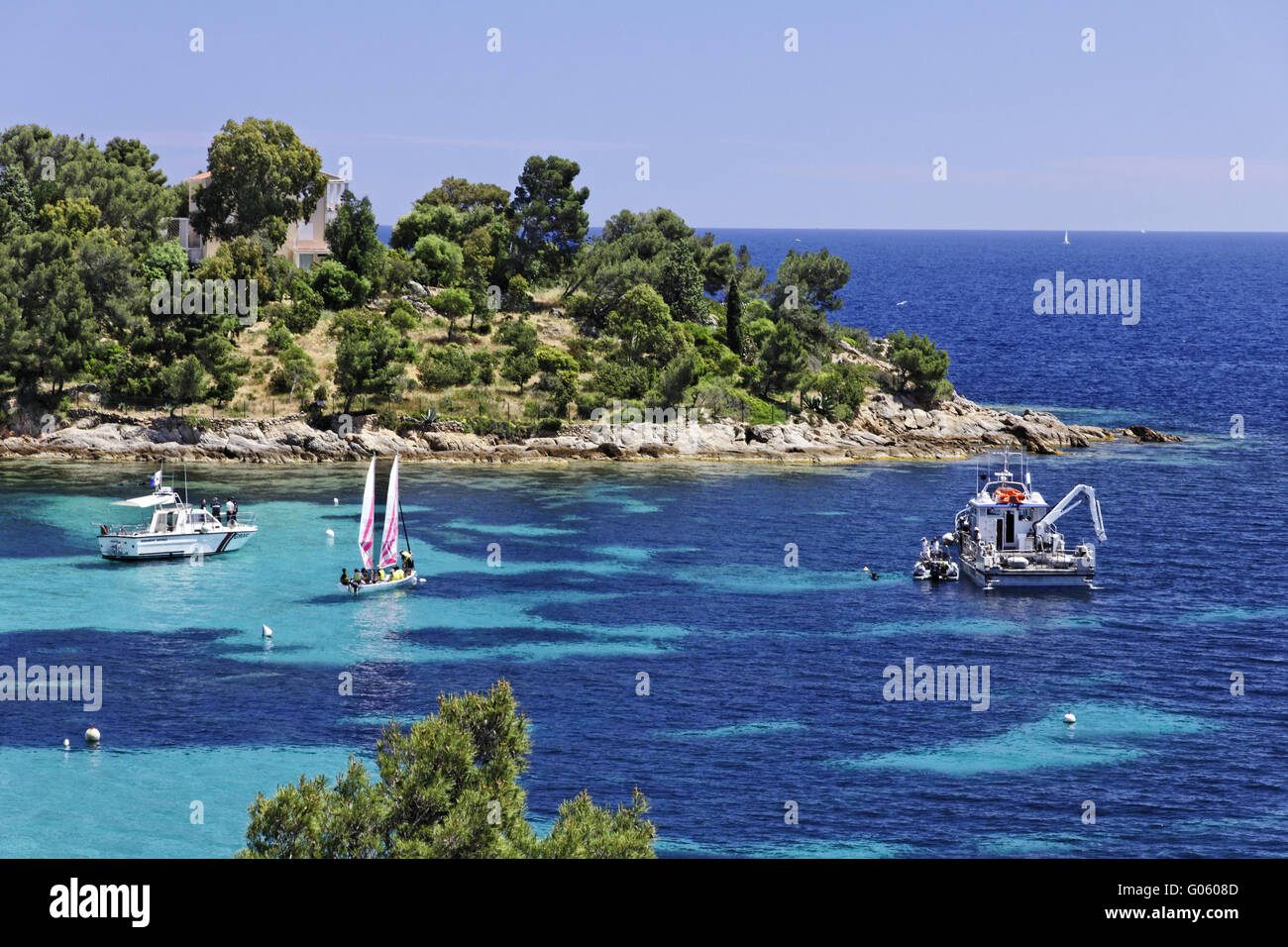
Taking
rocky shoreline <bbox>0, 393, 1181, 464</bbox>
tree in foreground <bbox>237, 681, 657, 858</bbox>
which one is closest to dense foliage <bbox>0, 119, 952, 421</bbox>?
rocky shoreline <bbox>0, 393, 1181, 464</bbox>

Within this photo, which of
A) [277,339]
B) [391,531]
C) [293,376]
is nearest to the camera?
[391,531]

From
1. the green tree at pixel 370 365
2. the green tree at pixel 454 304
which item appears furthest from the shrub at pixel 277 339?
the green tree at pixel 454 304

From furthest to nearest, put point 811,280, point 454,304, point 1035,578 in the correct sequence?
point 811,280
point 454,304
point 1035,578

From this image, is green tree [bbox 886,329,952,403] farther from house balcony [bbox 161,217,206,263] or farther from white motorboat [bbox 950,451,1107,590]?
house balcony [bbox 161,217,206,263]

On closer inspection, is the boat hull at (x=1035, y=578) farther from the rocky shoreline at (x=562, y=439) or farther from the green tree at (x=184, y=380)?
the green tree at (x=184, y=380)

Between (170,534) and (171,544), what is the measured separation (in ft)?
2.30

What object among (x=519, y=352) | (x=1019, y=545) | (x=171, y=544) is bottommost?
(x=1019, y=545)

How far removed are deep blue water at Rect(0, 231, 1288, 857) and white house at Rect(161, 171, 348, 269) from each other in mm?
35251

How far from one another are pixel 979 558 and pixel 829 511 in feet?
58.6

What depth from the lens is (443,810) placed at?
2591cm

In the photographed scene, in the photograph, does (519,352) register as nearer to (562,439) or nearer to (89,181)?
(562,439)

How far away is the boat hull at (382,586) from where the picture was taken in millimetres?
72312

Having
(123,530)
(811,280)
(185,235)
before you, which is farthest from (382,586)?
(811,280)

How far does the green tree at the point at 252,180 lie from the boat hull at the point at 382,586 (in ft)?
223
